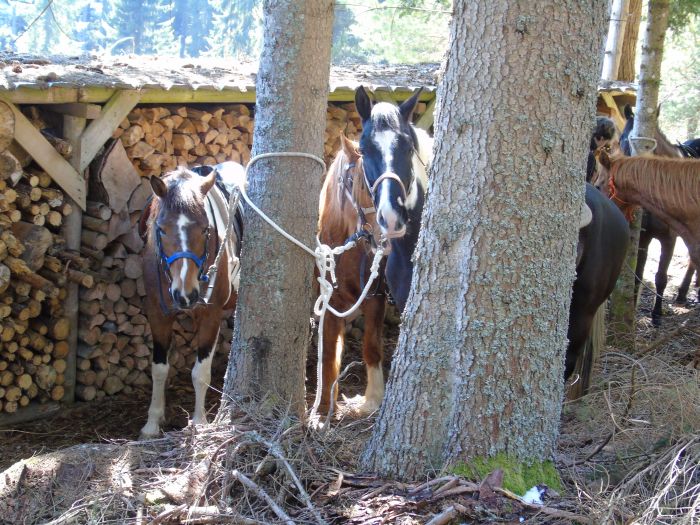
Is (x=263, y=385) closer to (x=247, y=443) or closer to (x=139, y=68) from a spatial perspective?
(x=247, y=443)

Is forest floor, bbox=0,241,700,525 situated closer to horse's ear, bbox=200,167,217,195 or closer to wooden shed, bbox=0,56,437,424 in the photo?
horse's ear, bbox=200,167,217,195

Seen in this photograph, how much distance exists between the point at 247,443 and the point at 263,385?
2.33 feet

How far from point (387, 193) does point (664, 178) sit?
2732mm

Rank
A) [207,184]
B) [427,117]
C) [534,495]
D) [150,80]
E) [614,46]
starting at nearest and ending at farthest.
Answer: [534,495], [207,184], [150,80], [427,117], [614,46]

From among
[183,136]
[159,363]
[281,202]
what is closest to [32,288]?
[159,363]

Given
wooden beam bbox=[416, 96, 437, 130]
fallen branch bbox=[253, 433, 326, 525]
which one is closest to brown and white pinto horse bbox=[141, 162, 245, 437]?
fallen branch bbox=[253, 433, 326, 525]

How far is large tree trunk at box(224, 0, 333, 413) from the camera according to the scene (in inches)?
146

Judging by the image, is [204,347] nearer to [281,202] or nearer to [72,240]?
[72,240]

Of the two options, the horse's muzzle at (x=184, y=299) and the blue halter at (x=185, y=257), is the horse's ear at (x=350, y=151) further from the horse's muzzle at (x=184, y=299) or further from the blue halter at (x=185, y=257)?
the horse's muzzle at (x=184, y=299)

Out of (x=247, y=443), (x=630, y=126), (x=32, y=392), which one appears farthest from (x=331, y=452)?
(x=630, y=126)

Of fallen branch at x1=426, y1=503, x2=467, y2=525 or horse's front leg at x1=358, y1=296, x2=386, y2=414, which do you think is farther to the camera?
horse's front leg at x1=358, y1=296, x2=386, y2=414

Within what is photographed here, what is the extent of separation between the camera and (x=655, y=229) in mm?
8875

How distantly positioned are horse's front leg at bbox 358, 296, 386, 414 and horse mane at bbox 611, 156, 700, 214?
224cm

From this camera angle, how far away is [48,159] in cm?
565
